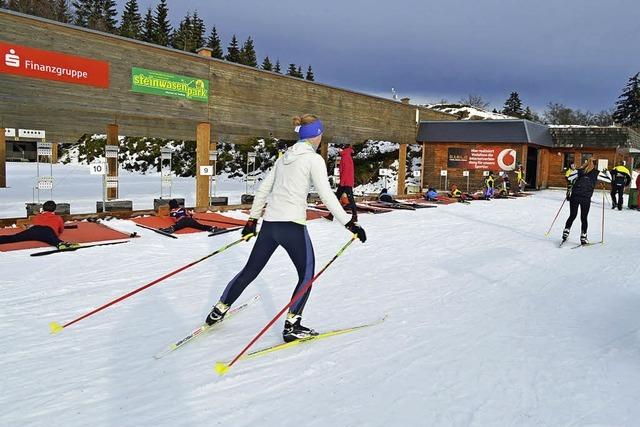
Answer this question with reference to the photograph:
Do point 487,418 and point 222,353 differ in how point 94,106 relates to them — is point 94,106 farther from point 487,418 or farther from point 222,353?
point 487,418

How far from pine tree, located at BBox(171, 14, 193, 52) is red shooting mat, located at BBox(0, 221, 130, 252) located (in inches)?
2049

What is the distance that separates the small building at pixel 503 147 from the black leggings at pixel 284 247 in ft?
62.9

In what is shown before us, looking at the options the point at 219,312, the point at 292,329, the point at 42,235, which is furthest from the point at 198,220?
the point at 292,329

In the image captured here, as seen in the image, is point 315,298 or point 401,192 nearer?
point 315,298

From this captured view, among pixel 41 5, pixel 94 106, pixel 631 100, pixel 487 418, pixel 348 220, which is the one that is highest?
pixel 41 5

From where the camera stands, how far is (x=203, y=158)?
12.5 metres

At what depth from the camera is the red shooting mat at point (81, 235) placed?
279 inches

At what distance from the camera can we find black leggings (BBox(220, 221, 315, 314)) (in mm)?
3424

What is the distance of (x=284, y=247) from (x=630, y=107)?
72.8m

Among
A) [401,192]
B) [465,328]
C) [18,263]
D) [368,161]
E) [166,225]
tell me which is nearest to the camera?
[465,328]

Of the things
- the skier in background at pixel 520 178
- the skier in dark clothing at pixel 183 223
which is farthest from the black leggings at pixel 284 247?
the skier in background at pixel 520 178

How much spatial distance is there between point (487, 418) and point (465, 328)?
156cm

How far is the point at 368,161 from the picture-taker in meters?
31.5

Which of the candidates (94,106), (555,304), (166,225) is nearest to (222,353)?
(555,304)
